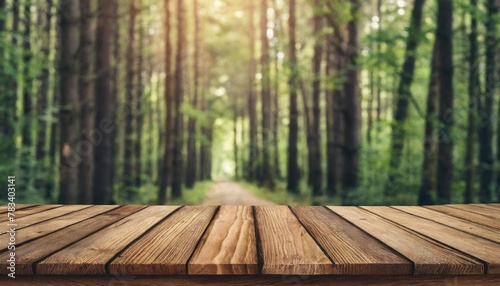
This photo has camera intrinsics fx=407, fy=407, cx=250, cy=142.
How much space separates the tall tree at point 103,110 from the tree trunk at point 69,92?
3391 millimetres

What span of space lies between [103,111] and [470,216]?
10399 mm

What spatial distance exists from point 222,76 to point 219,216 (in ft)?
109

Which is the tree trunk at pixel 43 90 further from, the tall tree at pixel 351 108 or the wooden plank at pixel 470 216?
the wooden plank at pixel 470 216

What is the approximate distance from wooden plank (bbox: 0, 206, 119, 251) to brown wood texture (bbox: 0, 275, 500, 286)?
30 cm

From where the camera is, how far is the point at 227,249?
1632 millimetres

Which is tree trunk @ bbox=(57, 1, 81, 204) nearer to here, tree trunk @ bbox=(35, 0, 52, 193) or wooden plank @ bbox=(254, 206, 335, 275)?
wooden plank @ bbox=(254, 206, 335, 275)

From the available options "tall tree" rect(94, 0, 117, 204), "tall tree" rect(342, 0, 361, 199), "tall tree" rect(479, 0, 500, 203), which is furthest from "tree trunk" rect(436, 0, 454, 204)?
"tall tree" rect(94, 0, 117, 204)

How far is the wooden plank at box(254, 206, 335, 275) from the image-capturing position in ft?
4.78

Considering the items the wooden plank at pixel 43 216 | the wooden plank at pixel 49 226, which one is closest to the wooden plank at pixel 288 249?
the wooden plank at pixel 49 226

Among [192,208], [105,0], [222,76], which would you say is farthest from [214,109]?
[192,208]

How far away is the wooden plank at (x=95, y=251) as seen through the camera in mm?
1453

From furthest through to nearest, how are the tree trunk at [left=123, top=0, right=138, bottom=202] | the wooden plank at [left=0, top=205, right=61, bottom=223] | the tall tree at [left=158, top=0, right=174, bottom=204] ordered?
the tree trunk at [left=123, top=0, right=138, bottom=202] < the tall tree at [left=158, top=0, right=174, bottom=204] < the wooden plank at [left=0, top=205, right=61, bottom=223]

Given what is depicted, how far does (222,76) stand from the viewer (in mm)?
35156

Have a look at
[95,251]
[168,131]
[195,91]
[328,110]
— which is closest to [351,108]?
[168,131]
